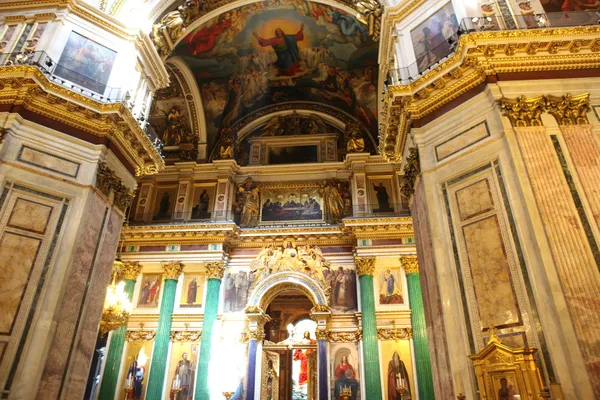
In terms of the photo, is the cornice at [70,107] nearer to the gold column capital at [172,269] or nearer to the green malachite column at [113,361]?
the green malachite column at [113,361]

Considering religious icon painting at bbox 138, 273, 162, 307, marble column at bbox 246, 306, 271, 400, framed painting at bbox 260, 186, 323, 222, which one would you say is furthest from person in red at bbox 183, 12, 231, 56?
marble column at bbox 246, 306, 271, 400

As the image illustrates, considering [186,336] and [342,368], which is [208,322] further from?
[342,368]

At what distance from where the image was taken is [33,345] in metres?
6.37

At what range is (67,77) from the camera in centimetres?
817

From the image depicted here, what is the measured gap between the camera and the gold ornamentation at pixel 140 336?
1380 centimetres

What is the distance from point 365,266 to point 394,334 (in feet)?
7.38

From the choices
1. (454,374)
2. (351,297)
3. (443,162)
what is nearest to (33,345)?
(454,374)

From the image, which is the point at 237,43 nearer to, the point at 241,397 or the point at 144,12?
the point at 144,12

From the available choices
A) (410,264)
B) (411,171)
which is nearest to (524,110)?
(411,171)

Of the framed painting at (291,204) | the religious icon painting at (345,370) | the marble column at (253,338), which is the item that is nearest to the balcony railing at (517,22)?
the framed painting at (291,204)

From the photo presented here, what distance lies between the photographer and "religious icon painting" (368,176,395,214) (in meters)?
15.2

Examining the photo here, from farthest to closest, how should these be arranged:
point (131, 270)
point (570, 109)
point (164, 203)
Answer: point (164, 203) → point (131, 270) → point (570, 109)

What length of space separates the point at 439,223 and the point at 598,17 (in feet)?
14.3

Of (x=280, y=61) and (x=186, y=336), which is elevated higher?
(x=280, y=61)
